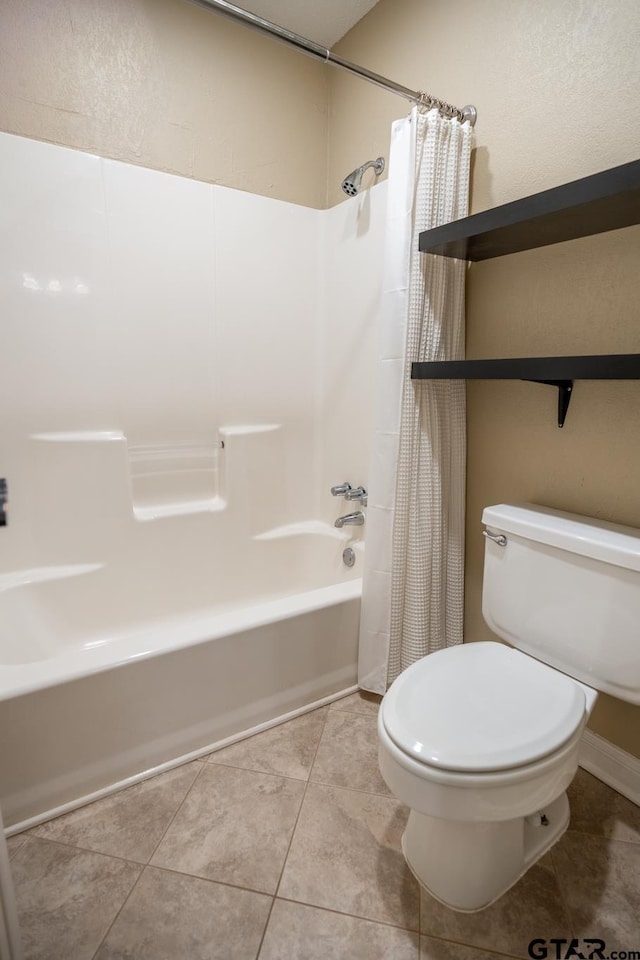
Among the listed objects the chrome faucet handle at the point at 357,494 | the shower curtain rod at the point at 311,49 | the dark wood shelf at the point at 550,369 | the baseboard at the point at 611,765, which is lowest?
the baseboard at the point at 611,765

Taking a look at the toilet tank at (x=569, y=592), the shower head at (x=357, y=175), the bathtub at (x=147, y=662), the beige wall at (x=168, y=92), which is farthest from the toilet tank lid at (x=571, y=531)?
the beige wall at (x=168, y=92)

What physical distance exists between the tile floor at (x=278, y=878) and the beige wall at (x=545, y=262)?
41 centimetres

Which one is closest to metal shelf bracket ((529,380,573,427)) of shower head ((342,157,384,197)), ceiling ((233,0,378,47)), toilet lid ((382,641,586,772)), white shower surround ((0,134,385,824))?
toilet lid ((382,641,586,772))

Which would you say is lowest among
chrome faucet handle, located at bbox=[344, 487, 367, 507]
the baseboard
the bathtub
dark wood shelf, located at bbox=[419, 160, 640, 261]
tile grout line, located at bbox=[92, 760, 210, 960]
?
tile grout line, located at bbox=[92, 760, 210, 960]

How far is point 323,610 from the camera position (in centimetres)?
161

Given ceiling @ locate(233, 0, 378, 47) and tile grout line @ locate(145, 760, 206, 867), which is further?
ceiling @ locate(233, 0, 378, 47)

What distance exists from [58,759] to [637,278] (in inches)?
74.6

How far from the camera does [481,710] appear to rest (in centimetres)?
Result: 102

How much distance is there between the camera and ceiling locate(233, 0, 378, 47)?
6.10 feet

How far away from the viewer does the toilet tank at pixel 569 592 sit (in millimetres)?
1088

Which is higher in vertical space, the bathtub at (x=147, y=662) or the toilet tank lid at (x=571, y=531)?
the toilet tank lid at (x=571, y=531)

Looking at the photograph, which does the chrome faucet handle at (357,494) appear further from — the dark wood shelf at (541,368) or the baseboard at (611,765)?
the baseboard at (611,765)

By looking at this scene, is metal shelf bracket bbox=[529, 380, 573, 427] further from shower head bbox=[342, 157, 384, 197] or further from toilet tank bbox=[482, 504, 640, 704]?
shower head bbox=[342, 157, 384, 197]

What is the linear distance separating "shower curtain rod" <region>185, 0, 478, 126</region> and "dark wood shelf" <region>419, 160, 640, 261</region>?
16.3 inches
